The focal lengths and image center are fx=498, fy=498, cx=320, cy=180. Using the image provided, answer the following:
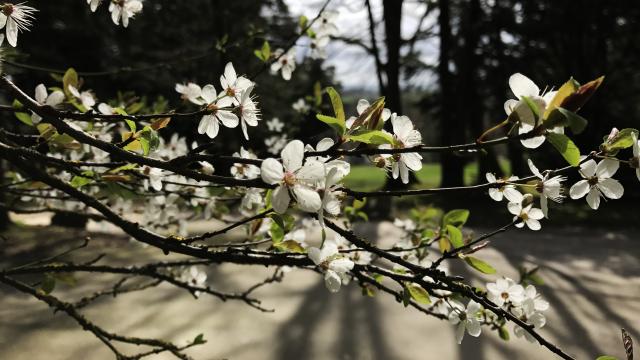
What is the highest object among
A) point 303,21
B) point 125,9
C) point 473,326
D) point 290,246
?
point 303,21

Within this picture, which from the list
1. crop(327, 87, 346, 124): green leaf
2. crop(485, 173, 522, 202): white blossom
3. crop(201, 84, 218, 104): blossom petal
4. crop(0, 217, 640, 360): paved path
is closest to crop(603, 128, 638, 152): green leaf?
crop(485, 173, 522, 202): white blossom

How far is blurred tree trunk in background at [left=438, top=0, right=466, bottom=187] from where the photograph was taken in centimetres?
1100

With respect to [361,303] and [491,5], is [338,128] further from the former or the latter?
[491,5]

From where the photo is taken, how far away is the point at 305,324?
3.18 meters

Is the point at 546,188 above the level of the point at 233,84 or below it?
below

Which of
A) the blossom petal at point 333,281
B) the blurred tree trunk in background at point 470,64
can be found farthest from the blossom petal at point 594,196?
the blurred tree trunk in background at point 470,64

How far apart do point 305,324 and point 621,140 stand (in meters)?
2.68

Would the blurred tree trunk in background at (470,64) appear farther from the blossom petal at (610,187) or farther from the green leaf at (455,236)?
the blossom petal at (610,187)

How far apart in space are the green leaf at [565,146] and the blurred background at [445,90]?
1.60 m

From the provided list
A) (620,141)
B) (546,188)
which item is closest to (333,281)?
(546,188)

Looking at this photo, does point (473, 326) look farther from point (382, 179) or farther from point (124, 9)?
point (382, 179)

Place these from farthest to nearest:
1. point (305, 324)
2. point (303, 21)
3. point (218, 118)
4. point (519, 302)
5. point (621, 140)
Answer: point (305, 324), point (303, 21), point (519, 302), point (218, 118), point (621, 140)

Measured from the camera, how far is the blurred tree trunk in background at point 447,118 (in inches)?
433

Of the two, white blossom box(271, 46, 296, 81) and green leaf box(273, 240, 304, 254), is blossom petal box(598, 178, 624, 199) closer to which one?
green leaf box(273, 240, 304, 254)
